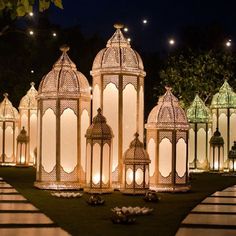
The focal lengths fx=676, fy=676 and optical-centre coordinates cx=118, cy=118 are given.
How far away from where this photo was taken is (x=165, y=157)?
475 inches

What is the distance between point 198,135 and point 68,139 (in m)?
8.84

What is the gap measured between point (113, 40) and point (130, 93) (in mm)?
1062

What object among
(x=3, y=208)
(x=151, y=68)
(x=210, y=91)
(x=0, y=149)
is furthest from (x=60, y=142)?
(x=151, y=68)

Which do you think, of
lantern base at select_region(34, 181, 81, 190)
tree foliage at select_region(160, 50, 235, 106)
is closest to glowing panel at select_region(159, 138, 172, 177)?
lantern base at select_region(34, 181, 81, 190)

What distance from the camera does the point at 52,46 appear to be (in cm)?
3162

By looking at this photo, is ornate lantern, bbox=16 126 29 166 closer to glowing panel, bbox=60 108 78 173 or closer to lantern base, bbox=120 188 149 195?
glowing panel, bbox=60 108 78 173

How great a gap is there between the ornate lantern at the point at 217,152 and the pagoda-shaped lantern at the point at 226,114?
99 cm

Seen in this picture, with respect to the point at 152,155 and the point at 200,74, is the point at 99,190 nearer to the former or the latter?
the point at 152,155

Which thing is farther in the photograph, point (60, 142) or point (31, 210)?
point (60, 142)

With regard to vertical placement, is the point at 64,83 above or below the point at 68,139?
above

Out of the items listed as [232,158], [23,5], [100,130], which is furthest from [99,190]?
[232,158]

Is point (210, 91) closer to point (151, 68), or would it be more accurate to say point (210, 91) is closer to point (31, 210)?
point (151, 68)

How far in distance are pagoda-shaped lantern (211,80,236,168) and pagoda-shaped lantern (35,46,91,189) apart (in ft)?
28.4

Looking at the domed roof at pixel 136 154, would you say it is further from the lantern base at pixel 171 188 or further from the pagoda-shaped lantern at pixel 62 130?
the pagoda-shaped lantern at pixel 62 130
